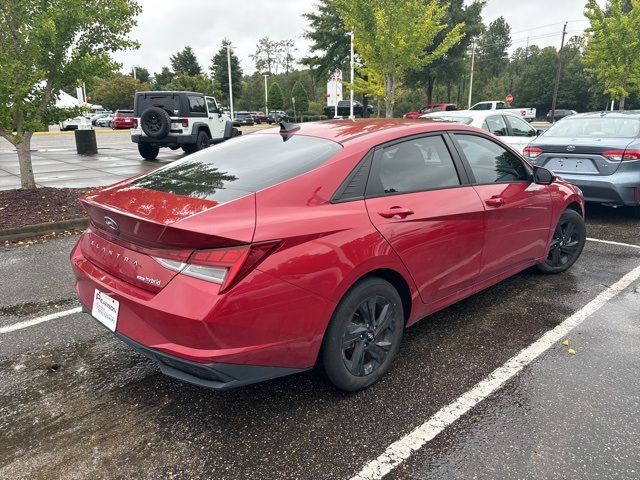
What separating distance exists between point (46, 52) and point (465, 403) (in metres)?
7.62

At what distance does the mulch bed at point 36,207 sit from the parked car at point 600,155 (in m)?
6.76

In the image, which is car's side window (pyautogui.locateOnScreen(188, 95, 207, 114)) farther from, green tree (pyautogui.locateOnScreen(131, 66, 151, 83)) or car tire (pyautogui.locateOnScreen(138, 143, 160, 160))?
green tree (pyautogui.locateOnScreen(131, 66, 151, 83))

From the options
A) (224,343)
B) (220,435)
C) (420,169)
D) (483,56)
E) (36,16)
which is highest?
(483,56)

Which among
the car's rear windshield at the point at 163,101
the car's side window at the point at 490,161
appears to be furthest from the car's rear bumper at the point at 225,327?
the car's rear windshield at the point at 163,101

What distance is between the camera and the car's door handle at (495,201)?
11.6 ft

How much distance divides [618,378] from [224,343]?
2455mm

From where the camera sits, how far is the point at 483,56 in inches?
3369

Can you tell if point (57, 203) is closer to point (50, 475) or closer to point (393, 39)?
point (50, 475)

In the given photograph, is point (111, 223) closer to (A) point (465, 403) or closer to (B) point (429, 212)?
(B) point (429, 212)

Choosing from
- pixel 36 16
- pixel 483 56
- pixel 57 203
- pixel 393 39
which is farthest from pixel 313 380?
pixel 483 56

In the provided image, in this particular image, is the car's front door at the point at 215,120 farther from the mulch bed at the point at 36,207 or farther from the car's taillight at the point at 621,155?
the car's taillight at the point at 621,155

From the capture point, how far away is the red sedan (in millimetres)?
2229

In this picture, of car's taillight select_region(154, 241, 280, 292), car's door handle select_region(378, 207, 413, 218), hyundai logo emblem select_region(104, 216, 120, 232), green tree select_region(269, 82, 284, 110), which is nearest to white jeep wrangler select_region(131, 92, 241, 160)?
hyundai logo emblem select_region(104, 216, 120, 232)

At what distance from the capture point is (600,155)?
654 centimetres
